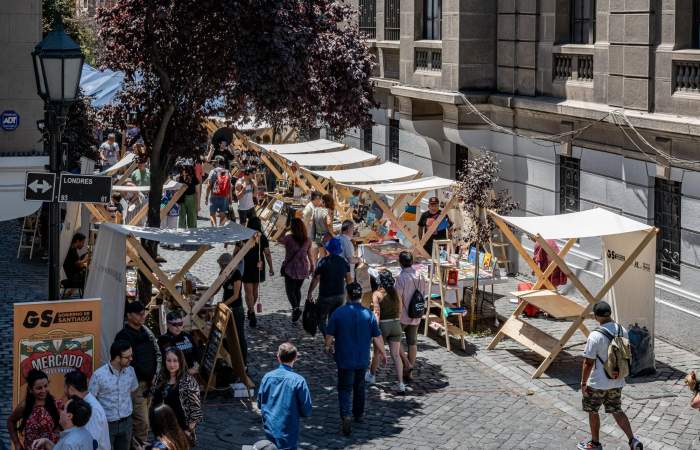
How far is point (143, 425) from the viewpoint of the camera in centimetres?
1147

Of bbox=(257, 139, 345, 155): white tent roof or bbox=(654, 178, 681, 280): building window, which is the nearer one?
bbox=(654, 178, 681, 280): building window

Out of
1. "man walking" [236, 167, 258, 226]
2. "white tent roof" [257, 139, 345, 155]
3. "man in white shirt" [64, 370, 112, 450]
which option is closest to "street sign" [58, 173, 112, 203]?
"man in white shirt" [64, 370, 112, 450]

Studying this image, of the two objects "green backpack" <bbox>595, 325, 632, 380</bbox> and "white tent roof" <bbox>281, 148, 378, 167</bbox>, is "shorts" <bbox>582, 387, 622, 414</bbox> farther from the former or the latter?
"white tent roof" <bbox>281, 148, 378, 167</bbox>

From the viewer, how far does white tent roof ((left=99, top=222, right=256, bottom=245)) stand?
13773 mm

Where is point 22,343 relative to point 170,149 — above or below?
below

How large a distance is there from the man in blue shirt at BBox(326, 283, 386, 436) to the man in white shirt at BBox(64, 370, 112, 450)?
3412mm

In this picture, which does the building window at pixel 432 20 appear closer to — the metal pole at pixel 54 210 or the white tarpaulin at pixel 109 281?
the white tarpaulin at pixel 109 281

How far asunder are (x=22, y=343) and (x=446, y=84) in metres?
13.6

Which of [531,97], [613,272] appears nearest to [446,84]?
[531,97]

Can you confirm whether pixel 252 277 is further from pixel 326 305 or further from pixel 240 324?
pixel 240 324

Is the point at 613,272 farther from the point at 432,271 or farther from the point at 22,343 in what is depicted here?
the point at 22,343

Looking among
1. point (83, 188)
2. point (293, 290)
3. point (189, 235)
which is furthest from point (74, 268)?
point (83, 188)

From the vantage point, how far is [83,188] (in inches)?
438

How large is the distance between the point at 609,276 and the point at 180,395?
683 cm
